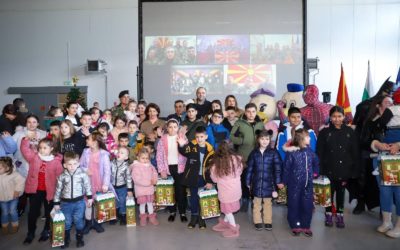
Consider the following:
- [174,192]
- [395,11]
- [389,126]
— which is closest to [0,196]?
[174,192]

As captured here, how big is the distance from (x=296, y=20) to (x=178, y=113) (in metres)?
4.30

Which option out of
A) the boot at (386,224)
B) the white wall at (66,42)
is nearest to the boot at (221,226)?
the boot at (386,224)

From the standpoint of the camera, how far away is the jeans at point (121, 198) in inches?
169

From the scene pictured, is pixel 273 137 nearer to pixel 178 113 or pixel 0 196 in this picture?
pixel 178 113

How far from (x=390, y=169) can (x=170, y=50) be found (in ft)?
19.4

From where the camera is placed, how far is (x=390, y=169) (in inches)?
147

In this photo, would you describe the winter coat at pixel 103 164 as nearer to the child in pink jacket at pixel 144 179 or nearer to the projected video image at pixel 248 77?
the child in pink jacket at pixel 144 179

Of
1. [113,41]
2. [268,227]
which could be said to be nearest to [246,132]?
[268,227]

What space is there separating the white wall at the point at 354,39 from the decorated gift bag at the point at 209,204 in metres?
7.28

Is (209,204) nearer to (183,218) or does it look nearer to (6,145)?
(183,218)

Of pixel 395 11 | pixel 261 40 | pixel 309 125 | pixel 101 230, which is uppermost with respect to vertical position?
pixel 395 11

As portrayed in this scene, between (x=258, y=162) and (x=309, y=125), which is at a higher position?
(x=309, y=125)

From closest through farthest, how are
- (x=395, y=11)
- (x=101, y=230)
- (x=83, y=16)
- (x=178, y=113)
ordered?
1. (x=101, y=230)
2. (x=178, y=113)
3. (x=395, y=11)
4. (x=83, y=16)

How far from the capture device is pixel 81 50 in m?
10.8
